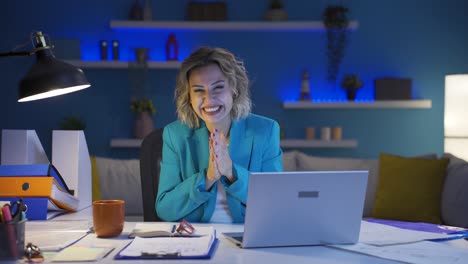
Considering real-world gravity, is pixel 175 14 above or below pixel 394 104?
above

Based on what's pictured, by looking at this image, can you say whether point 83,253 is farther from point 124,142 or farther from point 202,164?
point 124,142

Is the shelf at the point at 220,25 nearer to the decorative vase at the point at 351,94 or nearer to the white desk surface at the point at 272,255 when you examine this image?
the decorative vase at the point at 351,94

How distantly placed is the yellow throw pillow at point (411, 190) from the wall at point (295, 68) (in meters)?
1.03

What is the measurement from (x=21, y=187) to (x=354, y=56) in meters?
3.51

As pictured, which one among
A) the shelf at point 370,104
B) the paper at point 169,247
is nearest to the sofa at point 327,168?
the shelf at point 370,104

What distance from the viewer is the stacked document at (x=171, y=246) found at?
1.29 m

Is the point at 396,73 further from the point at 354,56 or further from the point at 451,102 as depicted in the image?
the point at 451,102

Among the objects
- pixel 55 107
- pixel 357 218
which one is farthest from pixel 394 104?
pixel 357 218

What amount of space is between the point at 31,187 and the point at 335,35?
341 centimetres

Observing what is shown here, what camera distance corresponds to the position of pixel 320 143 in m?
4.68

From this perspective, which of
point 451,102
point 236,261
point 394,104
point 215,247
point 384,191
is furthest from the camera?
point 394,104

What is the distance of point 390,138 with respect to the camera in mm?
4879

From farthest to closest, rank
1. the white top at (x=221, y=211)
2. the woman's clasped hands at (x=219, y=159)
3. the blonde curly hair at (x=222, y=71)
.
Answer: the blonde curly hair at (x=222, y=71) < the white top at (x=221, y=211) < the woman's clasped hands at (x=219, y=159)

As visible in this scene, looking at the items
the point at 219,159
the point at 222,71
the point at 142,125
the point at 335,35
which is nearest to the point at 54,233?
the point at 219,159
